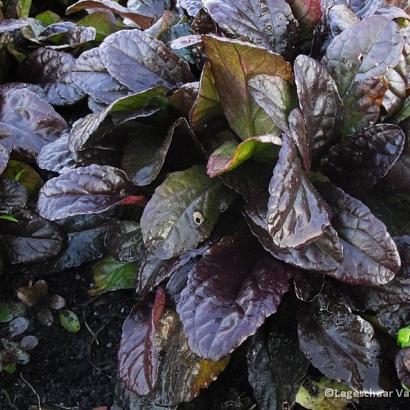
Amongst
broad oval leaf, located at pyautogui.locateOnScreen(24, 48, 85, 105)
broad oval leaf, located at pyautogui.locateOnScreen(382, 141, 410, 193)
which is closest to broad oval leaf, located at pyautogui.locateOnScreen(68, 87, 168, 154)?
broad oval leaf, located at pyautogui.locateOnScreen(24, 48, 85, 105)

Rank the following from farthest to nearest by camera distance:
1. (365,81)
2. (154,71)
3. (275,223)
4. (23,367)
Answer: (23,367) < (154,71) < (365,81) < (275,223)

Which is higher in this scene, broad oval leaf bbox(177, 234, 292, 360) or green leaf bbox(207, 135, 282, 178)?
green leaf bbox(207, 135, 282, 178)

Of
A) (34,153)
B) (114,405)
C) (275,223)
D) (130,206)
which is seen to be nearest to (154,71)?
(130,206)

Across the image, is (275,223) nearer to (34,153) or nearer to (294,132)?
(294,132)

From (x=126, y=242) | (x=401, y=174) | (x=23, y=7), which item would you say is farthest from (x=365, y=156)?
(x=23, y=7)

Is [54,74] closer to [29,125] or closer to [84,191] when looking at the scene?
[29,125]

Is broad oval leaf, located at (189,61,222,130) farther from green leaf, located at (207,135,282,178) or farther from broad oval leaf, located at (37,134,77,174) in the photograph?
broad oval leaf, located at (37,134,77,174)
